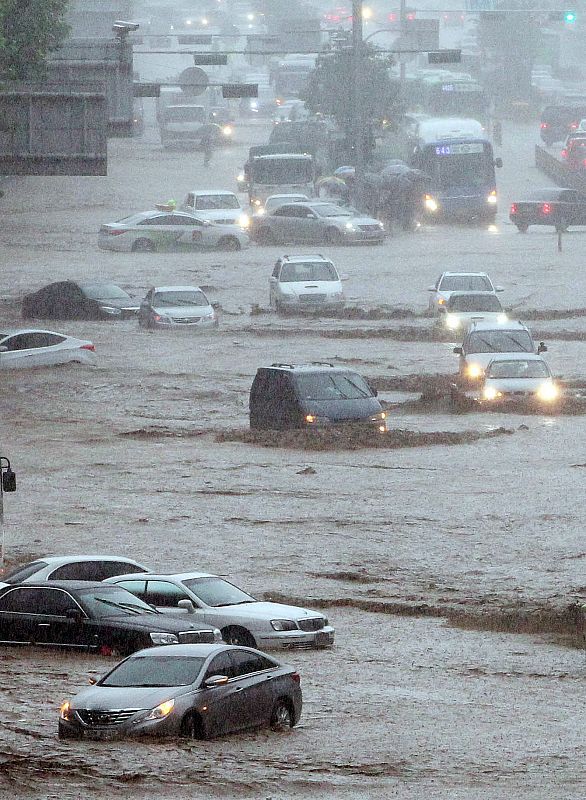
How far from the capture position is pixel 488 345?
33.5 metres

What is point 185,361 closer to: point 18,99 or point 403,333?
point 403,333

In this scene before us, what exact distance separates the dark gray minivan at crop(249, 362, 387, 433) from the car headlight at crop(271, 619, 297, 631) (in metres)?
11.6

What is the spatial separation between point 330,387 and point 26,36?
1716 cm

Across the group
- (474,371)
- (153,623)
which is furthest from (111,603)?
(474,371)

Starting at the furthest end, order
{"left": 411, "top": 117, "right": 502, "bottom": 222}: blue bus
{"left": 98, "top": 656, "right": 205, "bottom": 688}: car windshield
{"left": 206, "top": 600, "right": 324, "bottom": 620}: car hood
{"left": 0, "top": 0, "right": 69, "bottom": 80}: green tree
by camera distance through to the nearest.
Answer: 1. {"left": 411, "top": 117, "right": 502, "bottom": 222}: blue bus
2. {"left": 0, "top": 0, "right": 69, "bottom": 80}: green tree
3. {"left": 206, "top": 600, "right": 324, "bottom": 620}: car hood
4. {"left": 98, "top": 656, "right": 205, "bottom": 688}: car windshield

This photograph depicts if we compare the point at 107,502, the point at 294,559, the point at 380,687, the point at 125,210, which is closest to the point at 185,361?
the point at 107,502

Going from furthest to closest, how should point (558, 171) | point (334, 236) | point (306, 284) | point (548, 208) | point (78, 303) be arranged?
1. point (558, 171)
2. point (548, 208)
3. point (334, 236)
4. point (78, 303)
5. point (306, 284)

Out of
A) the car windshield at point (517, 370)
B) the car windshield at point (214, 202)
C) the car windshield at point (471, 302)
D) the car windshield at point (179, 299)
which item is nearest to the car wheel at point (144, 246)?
the car windshield at point (214, 202)

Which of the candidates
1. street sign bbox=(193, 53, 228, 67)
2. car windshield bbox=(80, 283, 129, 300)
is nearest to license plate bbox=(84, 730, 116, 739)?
car windshield bbox=(80, 283, 129, 300)

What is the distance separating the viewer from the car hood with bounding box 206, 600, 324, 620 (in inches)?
659

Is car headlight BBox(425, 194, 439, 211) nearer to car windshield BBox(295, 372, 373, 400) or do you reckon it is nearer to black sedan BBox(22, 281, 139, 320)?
black sedan BBox(22, 281, 139, 320)

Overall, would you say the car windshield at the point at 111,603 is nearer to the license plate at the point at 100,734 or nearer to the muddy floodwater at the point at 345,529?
the muddy floodwater at the point at 345,529

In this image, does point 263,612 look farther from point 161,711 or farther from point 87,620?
point 161,711

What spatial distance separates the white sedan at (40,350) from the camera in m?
37.5
